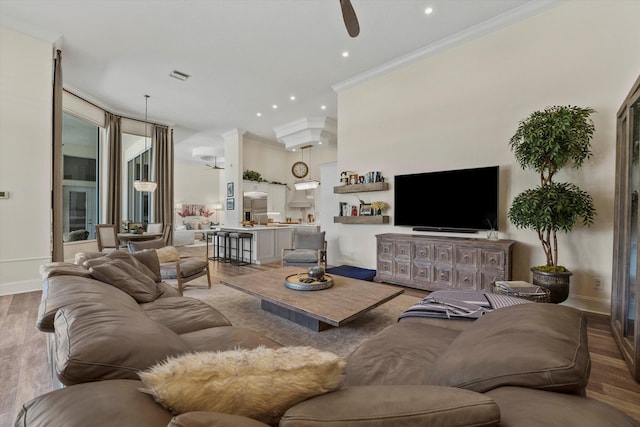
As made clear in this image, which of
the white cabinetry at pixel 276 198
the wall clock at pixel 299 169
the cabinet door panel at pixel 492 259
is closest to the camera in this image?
the cabinet door panel at pixel 492 259

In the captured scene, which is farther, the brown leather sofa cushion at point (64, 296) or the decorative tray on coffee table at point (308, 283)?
the decorative tray on coffee table at point (308, 283)

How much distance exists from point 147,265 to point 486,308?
9.85 ft

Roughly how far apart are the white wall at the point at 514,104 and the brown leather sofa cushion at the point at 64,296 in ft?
13.8

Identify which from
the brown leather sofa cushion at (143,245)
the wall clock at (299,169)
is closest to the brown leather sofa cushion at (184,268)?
the brown leather sofa cushion at (143,245)

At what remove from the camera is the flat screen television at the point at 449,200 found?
3832 millimetres

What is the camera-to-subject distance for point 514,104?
3.75 m

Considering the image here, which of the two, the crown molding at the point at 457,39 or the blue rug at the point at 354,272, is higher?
the crown molding at the point at 457,39

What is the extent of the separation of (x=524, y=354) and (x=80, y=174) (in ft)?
27.9

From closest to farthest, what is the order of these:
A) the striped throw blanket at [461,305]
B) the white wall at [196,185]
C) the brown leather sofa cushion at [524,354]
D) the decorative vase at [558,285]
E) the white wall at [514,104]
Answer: the brown leather sofa cushion at [524,354] < the striped throw blanket at [461,305] < the decorative vase at [558,285] < the white wall at [514,104] < the white wall at [196,185]

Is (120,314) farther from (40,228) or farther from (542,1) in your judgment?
(542,1)

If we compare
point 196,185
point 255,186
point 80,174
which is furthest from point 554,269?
A: point 196,185

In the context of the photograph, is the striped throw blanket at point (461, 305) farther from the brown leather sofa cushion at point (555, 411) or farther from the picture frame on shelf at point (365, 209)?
the picture frame on shelf at point (365, 209)

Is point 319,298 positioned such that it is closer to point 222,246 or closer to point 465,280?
point 465,280

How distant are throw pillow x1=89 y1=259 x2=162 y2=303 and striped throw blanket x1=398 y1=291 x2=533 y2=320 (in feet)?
6.74
